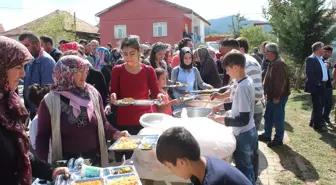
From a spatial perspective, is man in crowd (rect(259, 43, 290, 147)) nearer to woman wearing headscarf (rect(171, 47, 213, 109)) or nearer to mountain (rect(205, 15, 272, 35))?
woman wearing headscarf (rect(171, 47, 213, 109))

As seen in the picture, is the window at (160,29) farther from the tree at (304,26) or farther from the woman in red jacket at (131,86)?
the woman in red jacket at (131,86)

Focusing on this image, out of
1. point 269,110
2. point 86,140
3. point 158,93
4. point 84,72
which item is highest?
point 84,72

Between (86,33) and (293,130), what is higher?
(86,33)

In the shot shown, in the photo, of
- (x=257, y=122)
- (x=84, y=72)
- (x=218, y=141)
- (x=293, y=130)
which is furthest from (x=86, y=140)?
(x=293, y=130)

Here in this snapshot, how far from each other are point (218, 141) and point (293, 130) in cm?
451

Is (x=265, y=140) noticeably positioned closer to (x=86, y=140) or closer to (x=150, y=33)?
(x=86, y=140)

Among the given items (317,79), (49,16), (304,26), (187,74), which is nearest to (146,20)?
(49,16)

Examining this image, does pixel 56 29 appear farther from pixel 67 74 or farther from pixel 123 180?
pixel 123 180

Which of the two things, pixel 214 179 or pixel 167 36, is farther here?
pixel 167 36

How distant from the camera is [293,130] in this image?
21.1 ft

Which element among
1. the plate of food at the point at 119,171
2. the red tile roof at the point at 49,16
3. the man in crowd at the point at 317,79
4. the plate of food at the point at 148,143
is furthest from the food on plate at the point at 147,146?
the red tile roof at the point at 49,16

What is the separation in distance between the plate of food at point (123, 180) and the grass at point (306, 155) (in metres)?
2.71

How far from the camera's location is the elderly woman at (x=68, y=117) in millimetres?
2287

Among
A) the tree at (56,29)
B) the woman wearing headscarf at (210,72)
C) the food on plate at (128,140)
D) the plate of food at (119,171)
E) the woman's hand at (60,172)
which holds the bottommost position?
the plate of food at (119,171)
